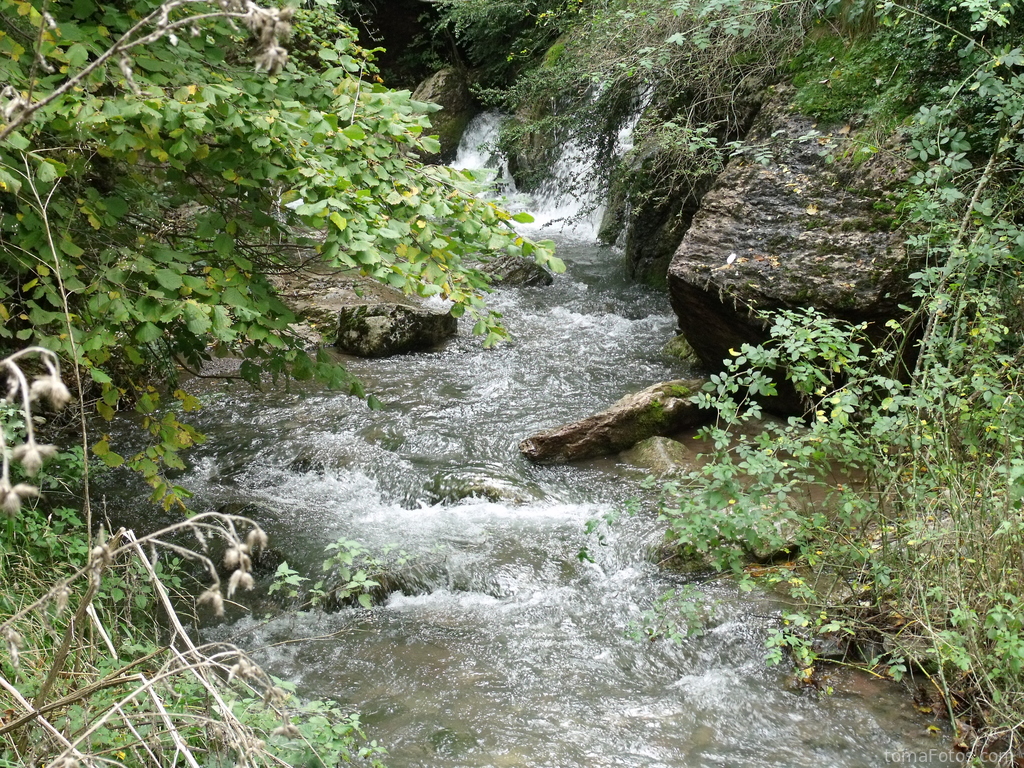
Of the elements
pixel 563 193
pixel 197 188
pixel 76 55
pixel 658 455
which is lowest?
pixel 658 455

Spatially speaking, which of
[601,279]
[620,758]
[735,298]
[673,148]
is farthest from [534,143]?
[620,758]

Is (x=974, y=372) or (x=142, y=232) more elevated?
(x=142, y=232)

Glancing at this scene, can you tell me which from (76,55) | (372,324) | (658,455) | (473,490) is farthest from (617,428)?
(76,55)

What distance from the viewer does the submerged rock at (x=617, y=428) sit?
617cm

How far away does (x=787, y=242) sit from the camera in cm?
610

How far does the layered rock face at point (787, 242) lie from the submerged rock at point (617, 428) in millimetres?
768

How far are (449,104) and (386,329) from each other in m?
8.63

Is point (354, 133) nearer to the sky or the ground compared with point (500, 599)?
nearer to the sky

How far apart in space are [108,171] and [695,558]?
4026mm

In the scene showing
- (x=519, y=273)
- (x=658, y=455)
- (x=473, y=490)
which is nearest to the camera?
(x=473, y=490)

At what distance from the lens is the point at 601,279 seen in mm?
10266

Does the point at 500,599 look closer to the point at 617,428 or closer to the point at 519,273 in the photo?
the point at 617,428

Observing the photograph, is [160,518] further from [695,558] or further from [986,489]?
[986,489]

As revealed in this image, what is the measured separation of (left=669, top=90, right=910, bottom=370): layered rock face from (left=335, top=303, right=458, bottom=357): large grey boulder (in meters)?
3.06
